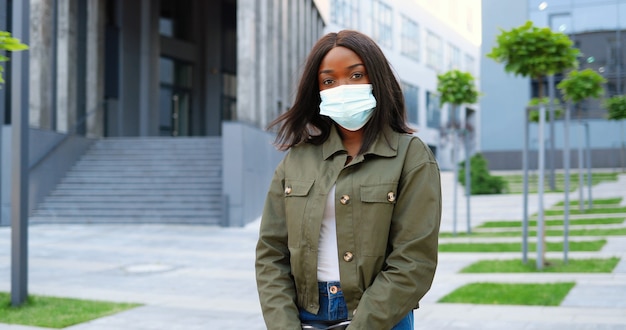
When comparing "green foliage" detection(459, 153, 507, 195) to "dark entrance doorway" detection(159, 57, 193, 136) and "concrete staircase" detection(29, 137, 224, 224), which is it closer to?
"concrete staircase" detection(29, 137, 224, 224)

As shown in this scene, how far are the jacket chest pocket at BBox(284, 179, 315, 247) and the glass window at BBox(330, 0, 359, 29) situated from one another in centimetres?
3788

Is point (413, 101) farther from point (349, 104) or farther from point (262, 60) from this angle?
point (349, 104)

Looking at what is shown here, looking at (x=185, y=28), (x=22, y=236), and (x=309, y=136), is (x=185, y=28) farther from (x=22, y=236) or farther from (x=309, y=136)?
(x=309, y=136)

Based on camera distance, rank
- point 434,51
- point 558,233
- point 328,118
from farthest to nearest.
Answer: point 434,51 → point 558,233 → point 328,118

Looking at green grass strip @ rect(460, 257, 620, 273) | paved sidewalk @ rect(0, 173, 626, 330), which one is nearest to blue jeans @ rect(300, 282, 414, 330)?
paved sidewalk @ rect(0, 173, 626, 330)

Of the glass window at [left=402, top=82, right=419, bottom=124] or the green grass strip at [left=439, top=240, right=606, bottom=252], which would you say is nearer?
the green grass strip at [left=439, top=240, right=606, bottom=252]

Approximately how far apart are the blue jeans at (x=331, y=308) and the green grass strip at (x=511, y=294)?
5.51m

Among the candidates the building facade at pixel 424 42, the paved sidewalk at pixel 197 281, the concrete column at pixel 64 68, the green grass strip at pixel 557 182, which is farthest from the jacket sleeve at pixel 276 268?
the building facade at pixel 424 42

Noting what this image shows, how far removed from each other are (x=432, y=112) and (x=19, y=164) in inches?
2016

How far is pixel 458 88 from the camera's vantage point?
16.1 metres

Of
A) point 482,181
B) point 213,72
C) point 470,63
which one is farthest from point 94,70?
point 470,63

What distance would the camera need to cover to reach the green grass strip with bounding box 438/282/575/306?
7441 millimetres

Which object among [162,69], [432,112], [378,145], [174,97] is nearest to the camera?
[378,145]

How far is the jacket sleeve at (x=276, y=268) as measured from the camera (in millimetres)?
2258
